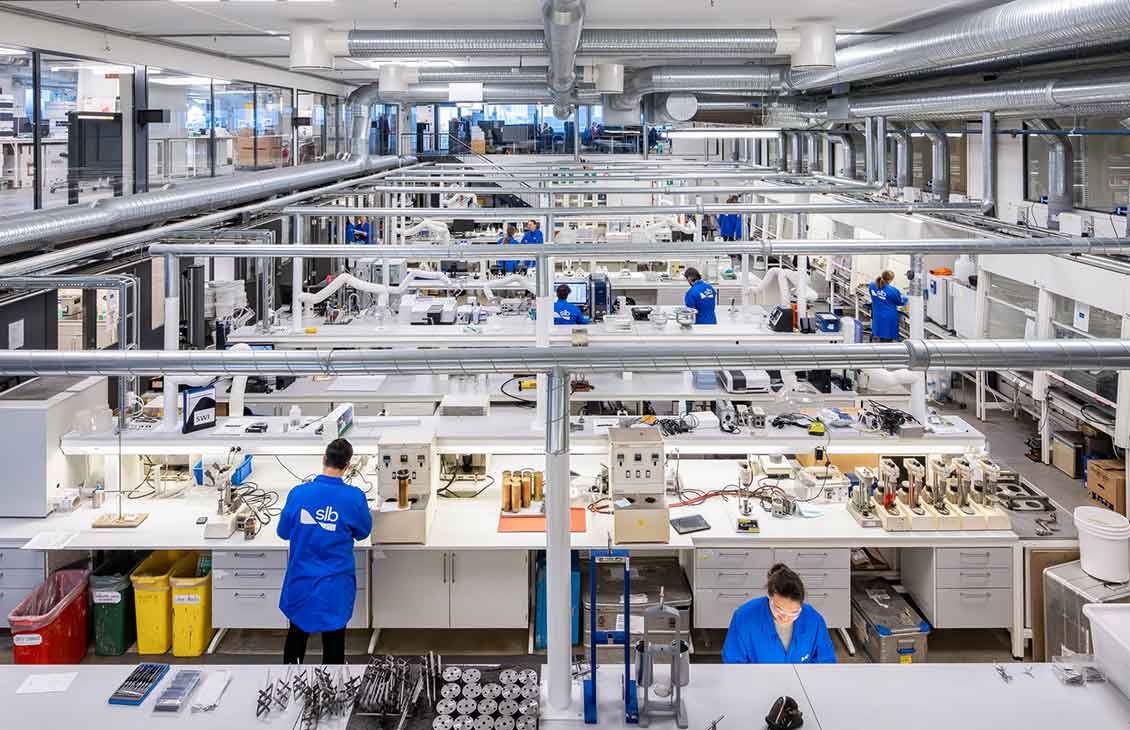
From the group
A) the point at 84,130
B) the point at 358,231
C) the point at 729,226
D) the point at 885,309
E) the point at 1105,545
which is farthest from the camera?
the point at 729,226

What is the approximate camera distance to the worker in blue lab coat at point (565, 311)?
8.88 meters

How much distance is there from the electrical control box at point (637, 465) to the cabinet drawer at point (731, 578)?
531mm

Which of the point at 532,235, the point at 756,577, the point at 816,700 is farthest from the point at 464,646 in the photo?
the point at 532,235

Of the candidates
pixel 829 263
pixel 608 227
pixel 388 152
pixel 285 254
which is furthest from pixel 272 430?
pixel 388 152

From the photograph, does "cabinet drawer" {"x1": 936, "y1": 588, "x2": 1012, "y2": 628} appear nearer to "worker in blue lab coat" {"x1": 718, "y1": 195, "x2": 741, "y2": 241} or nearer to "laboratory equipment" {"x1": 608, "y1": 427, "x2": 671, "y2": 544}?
"laboratory equipment" {"x1": 608, "y1": 427, "x2": 671, "y2": 544}

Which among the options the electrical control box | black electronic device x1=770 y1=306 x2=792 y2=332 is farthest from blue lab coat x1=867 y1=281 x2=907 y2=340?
the electrical control box

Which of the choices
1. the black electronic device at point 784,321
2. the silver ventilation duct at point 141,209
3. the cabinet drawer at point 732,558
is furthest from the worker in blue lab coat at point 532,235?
the cabinet drawer at point 732,558

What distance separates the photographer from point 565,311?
8.87 metres

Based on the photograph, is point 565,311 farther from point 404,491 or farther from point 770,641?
point 770,641

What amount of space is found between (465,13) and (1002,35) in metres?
3.26

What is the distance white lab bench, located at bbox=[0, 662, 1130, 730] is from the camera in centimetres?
269

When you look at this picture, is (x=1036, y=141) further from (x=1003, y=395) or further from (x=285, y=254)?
(x=285, y=254)

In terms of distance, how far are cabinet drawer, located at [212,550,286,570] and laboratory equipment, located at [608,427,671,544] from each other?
1841 millimetres

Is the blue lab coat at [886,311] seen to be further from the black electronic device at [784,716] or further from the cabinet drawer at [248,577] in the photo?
the black electronic device at [784,716]
